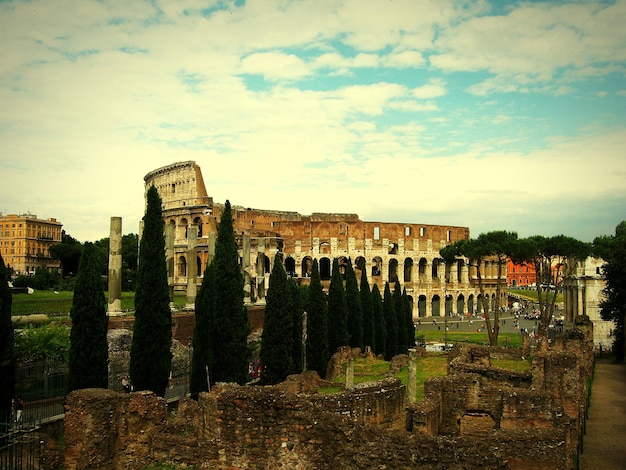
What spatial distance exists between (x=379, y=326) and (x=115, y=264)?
16.2 m

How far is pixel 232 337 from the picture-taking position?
18141 millimetres

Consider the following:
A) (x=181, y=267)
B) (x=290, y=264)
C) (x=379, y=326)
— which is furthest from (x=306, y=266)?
(x=379, y=326)

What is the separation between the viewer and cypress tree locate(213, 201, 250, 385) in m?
18.0

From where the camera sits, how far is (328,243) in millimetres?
61938

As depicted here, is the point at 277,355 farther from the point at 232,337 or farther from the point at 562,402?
the point at 562,402

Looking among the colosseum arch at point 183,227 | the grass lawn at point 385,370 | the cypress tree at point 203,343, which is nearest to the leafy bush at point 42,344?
the cypress tree at point 203,343

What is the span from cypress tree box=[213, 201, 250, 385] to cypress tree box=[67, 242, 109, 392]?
4.12 metres

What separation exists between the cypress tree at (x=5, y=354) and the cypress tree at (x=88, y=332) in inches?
63.0

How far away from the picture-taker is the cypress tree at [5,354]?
12547mm

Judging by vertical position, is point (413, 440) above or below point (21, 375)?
above

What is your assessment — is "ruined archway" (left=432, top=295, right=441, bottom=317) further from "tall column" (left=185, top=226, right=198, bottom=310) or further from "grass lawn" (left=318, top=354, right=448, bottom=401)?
"tall column" (left=185, top=226, right=198, bottom=310)

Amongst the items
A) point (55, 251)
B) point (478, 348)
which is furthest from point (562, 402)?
point (55, 251)

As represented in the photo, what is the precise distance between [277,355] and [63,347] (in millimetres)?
7261

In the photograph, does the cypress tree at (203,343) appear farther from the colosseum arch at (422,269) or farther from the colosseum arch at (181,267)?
the colosseum arch at (422,269)
